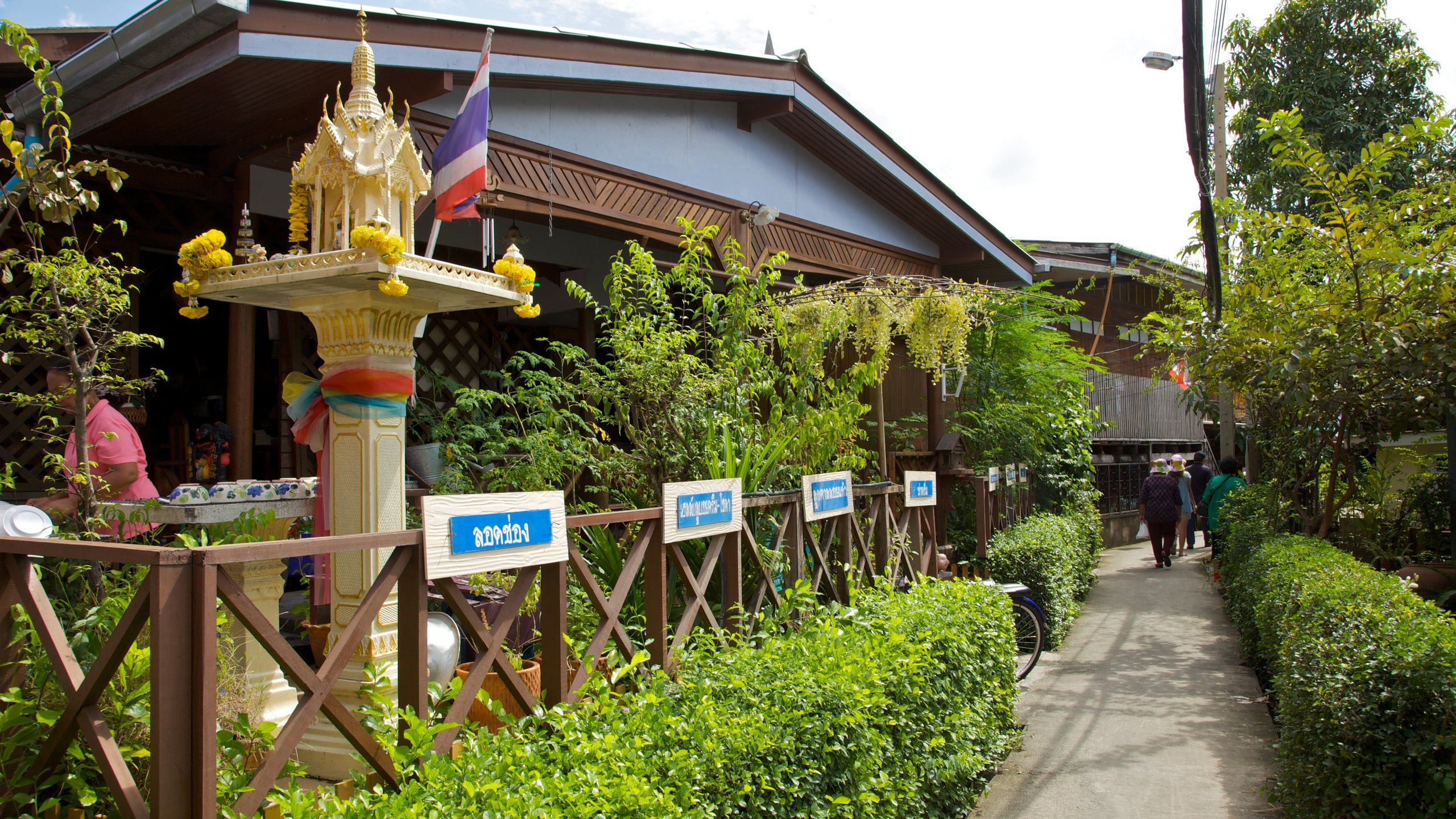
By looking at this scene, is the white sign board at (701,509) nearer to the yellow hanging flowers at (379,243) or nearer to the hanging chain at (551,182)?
the yellow hanging flowers at (379,243)

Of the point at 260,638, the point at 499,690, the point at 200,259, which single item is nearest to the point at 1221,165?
the point at 499,690

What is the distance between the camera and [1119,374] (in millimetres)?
19641

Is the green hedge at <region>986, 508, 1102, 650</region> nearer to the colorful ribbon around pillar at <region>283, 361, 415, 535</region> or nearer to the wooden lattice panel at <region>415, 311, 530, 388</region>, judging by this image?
the wooden lattice panel at <region>415, 311, 530, 388</region>

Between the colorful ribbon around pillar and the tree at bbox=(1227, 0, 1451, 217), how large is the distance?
18.4 m

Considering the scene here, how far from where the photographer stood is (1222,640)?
953 cm

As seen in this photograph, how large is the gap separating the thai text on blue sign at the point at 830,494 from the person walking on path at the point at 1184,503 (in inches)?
473

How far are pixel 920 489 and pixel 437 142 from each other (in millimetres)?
4515

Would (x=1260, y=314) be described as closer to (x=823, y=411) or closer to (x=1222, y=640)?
(x=1222, y=640)

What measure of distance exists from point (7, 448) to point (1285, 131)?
34.2 ft

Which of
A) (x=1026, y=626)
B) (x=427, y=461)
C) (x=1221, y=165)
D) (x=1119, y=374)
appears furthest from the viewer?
(x=1119, y=374)

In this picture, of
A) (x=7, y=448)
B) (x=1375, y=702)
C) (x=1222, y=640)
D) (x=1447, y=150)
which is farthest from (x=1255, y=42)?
(x=7, y=448)

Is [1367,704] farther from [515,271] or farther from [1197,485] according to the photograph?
[1197,485]

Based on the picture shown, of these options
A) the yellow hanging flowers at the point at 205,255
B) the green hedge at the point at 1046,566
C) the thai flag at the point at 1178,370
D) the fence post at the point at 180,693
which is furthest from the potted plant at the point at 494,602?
the thai flag at the point at 1178,370

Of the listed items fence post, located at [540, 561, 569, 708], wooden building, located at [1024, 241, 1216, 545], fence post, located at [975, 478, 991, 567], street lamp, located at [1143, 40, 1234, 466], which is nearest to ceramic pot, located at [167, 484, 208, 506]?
fence post, located at [540, 561, 569, 708]
